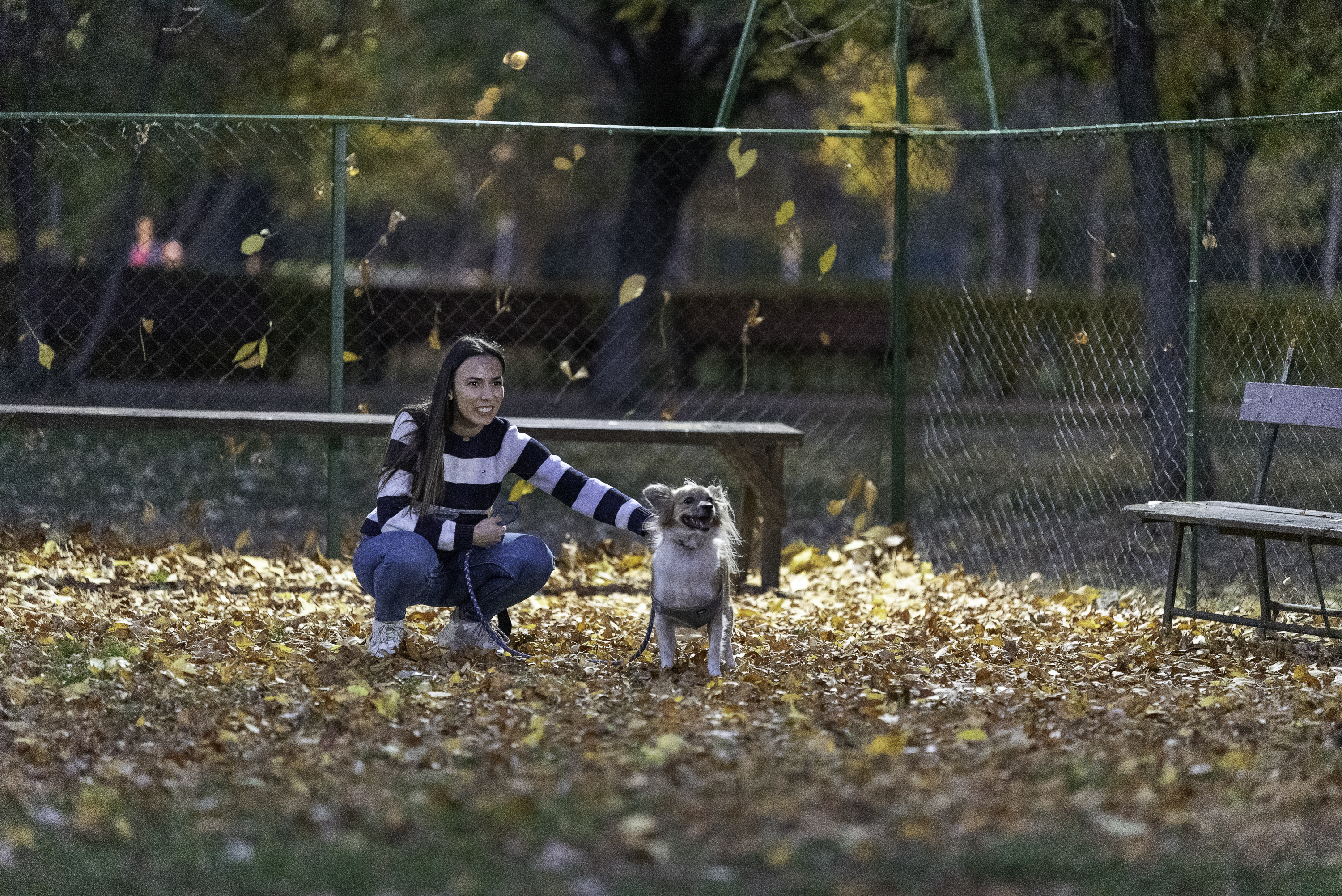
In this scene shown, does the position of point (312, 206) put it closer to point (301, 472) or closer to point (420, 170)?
point (420, 170)

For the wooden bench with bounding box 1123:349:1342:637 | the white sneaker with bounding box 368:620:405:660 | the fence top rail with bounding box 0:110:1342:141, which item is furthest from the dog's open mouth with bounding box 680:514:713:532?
the fence top rail with bounding box 0:110:1342:141

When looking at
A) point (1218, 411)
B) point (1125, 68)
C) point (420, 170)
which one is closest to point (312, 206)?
point (420, 170)

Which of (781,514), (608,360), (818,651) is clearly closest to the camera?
(818,651)

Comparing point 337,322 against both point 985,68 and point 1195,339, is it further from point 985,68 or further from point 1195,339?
point 1195,339

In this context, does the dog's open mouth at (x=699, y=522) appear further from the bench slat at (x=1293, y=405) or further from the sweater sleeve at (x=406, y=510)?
the bench slat at (x=1293, y=405)

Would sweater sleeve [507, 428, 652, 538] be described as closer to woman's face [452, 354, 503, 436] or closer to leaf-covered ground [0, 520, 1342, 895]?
woman's face [452, 354, 503, 436]

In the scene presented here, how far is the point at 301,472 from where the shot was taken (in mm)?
11867

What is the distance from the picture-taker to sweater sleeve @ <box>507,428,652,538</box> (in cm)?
530

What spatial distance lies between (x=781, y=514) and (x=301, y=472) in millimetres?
5810

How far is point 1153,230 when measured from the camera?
29.7 ft

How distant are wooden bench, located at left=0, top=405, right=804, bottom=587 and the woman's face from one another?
68.0 inches

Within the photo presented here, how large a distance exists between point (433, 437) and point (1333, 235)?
15.3 m

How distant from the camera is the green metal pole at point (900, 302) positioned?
802cm

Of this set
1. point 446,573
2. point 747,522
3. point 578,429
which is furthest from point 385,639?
point 747,522
